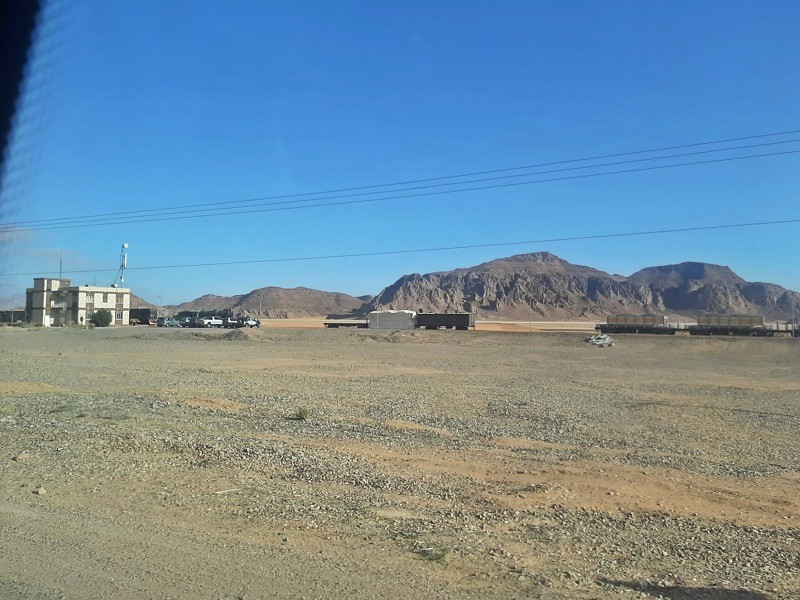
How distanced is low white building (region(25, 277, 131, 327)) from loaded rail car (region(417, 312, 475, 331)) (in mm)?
51342

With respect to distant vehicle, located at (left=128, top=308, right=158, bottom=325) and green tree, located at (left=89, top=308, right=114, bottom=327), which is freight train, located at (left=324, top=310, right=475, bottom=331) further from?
distant vehicle, located at (left=128, top=308, right=158, bottom=325)

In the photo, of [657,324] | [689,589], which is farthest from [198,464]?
[657,324]

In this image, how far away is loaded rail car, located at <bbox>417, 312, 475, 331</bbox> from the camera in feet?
343

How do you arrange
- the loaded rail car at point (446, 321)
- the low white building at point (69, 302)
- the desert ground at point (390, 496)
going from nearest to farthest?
the desert ground at point (390, 496), the low white building at point (69, 302), the loaded rail car at point (446, 321)

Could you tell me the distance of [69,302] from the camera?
104 meters

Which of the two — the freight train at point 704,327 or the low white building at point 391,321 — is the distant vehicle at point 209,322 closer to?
the low white building at point 391,321

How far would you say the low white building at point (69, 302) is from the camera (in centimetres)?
9081

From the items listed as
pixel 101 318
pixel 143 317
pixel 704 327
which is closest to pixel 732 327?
pixel 704 327

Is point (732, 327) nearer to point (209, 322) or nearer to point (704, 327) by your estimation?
point (704, 327)

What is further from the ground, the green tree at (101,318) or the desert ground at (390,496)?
the green tree at (101,318)

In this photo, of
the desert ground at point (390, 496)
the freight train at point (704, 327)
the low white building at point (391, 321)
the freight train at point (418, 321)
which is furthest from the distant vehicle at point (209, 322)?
the desert ground at point (390, 496)

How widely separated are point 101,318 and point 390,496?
107848mm

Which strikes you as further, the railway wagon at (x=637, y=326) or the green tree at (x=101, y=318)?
the green tree at (x=101, y=318)

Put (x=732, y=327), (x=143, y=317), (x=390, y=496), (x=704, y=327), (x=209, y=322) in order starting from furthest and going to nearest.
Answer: (x=143, y=317) → (x=209, y=322) → (x=732, y=327) → (x=704, y=327) → (x=390, y=496)
